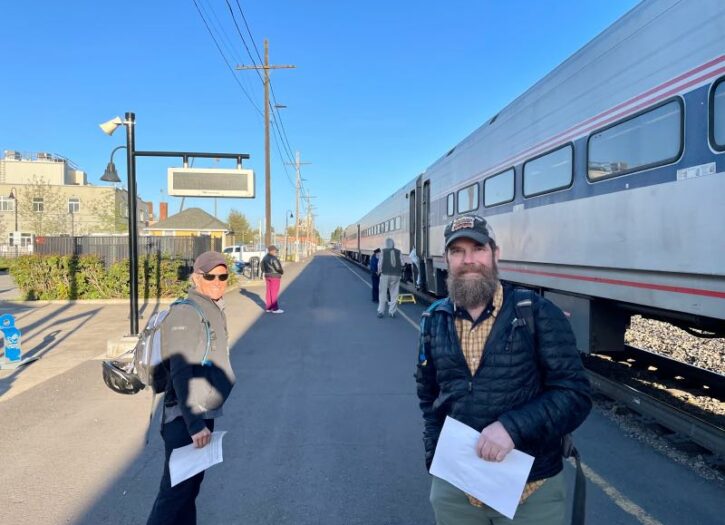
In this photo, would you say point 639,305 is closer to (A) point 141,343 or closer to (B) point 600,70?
(B) point 600,70

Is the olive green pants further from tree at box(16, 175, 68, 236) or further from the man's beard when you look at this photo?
tree at box(16, 175, 68, 236)

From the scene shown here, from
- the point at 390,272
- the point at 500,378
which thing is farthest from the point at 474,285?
the point at 390,272

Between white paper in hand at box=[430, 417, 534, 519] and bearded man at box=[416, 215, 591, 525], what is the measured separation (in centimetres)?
4

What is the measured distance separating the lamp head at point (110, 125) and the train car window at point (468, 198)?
6262mm

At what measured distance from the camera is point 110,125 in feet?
25.9

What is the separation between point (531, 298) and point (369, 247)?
94.6 ft

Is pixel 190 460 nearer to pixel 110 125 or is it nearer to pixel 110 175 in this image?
pixel 110 125

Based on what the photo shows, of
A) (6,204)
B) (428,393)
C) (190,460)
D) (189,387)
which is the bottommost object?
(190,460)

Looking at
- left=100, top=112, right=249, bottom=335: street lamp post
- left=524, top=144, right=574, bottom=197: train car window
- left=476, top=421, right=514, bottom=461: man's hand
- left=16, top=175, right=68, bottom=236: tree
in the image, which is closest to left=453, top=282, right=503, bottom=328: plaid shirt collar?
left=476, top=421, right=514, bottom=461: man's hand

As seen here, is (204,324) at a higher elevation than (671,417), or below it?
higher

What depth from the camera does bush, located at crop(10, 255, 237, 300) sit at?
14086 millimetres

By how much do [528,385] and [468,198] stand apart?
27.1 ft

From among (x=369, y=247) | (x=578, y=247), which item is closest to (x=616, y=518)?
(x=578, y=247)

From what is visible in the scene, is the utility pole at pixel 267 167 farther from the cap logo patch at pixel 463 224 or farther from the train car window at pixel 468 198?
the cap logo patch at pixel 463 224
